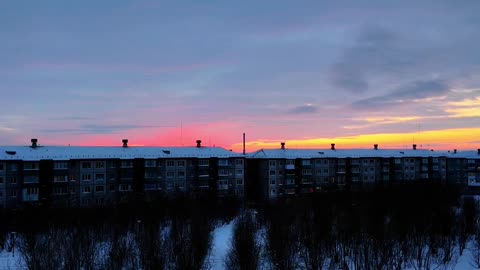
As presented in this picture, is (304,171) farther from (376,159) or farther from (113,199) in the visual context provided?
(113,199)

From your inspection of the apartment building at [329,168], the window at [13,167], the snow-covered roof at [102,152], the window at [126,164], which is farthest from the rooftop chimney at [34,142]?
the apartment building at [329,168]

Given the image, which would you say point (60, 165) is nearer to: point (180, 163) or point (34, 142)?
point (34, 142)

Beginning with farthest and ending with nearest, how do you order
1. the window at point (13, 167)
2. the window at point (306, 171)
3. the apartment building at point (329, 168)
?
the window at point (306, 171) → the apartment building at point (329, 168) → the window at point (13, 167)

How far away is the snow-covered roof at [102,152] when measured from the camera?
48.2 meters

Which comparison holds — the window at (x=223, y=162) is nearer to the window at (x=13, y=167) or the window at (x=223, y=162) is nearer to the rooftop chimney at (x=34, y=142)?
the rooftop chimney at (x=34, y=142)

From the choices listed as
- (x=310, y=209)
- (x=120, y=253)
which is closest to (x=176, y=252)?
(x=120, y=253)

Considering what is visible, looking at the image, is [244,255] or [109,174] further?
[109,174]

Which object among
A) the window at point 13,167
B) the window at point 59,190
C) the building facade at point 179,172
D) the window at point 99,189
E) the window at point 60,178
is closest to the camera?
the window at point 13,167

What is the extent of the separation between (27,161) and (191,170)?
65.6 feet

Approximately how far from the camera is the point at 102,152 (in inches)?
2116

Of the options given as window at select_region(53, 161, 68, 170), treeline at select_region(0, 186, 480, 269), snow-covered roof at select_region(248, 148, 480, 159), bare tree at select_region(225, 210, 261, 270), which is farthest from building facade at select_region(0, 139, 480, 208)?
bare tree at select_region(225, 210, 261, 270)

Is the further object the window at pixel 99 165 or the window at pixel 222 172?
the window at pixel 222 172

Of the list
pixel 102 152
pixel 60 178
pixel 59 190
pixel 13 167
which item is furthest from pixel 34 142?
pixel 102 152

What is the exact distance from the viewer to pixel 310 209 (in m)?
44.4
